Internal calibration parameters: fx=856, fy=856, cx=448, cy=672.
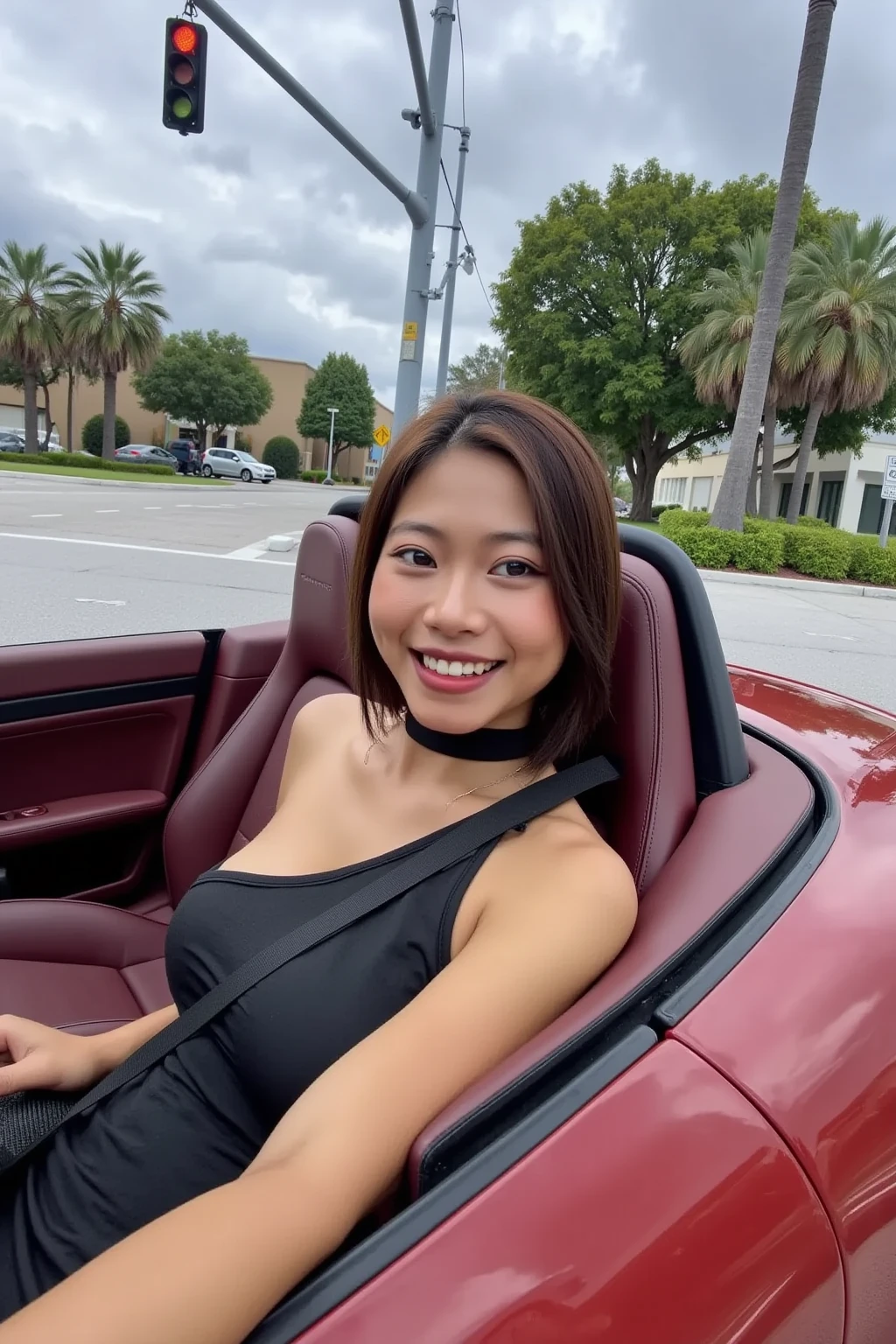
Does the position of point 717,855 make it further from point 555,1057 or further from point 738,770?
point 555,1057

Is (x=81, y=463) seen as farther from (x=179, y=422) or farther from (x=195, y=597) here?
(x=195, y=597)

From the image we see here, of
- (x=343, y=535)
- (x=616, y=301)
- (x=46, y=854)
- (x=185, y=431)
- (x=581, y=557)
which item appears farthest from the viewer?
(x=185, y=431)

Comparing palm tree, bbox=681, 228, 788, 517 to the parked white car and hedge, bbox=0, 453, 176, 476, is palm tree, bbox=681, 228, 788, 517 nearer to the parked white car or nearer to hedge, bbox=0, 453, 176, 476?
hedge, bbox=0, 453, 176, 476

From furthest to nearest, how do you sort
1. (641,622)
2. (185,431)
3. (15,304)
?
(185,431), (15,304), (641,622)

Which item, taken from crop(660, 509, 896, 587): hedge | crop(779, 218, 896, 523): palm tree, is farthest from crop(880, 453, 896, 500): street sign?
crop(779, 218, 896, 523): palm tree

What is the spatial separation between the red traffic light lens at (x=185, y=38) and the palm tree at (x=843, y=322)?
15.5 meters

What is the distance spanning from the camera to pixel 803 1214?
0.87 metres

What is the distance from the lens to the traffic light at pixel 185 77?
6.46 meters

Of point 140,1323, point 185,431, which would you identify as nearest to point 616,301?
point 140,1323

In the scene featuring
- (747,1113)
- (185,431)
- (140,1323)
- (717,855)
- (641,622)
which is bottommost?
(140,1323)

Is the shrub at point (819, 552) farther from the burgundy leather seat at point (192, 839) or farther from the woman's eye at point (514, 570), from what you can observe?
the woman's eye at point (514, 570)

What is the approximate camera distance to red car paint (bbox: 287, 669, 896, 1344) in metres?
0.73

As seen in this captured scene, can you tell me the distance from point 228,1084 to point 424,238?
9.64 metres

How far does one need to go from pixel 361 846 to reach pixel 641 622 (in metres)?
0.55
